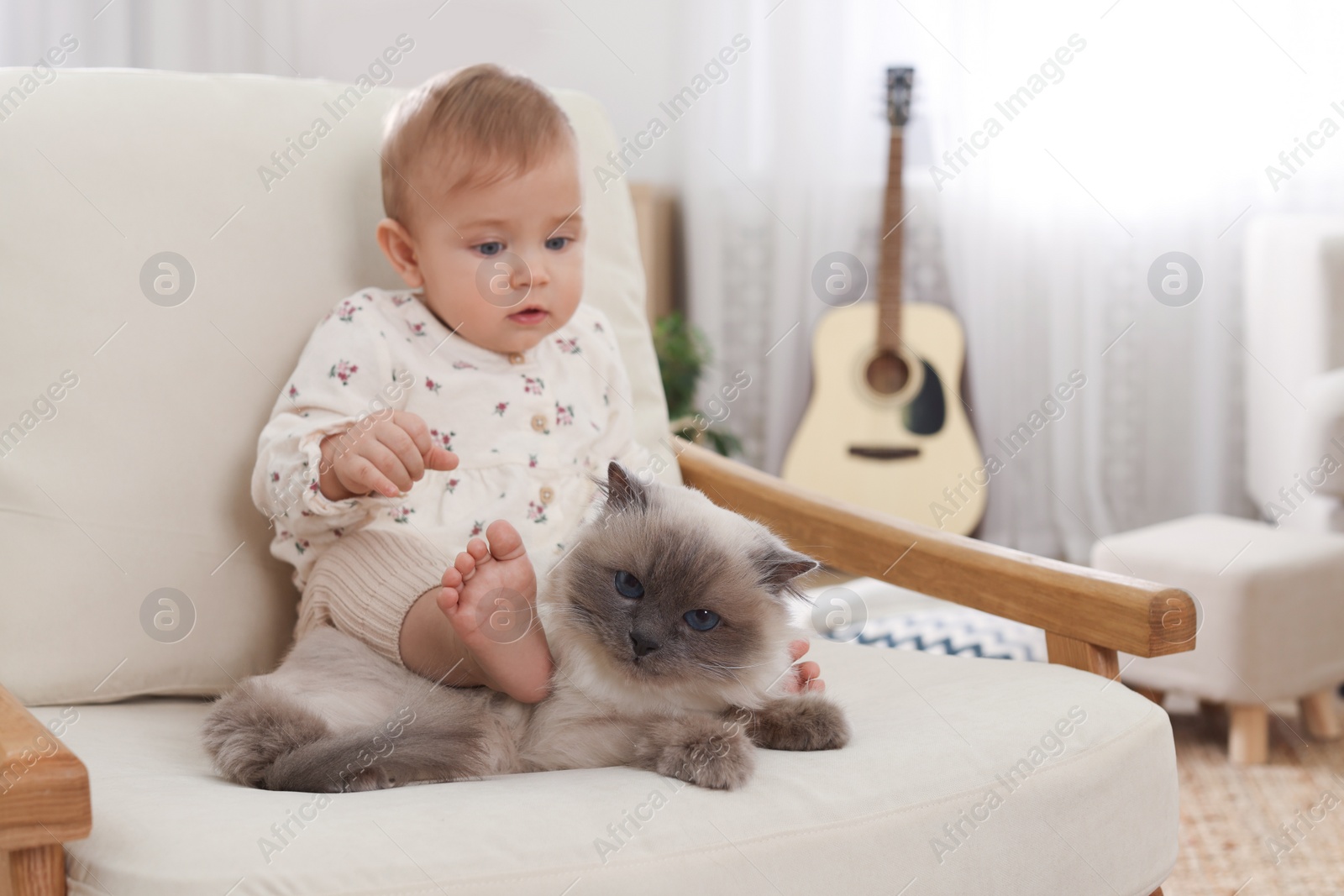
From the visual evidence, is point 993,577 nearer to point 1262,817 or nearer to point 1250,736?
point 1262,817

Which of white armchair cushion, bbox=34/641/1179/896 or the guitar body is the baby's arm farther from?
the guitar body

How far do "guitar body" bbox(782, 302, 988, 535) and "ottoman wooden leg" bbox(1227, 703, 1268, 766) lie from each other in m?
0.90

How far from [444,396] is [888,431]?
1.77 meters

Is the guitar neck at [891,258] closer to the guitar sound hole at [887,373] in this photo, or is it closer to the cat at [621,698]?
the guitar sound hole at [887,373]

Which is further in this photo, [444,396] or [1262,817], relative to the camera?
[1262,817]

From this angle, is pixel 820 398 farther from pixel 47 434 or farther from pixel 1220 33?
pixel 47 434

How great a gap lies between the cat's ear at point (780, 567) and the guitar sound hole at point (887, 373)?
6.43 ft

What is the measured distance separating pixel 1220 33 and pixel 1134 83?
22 centimetres

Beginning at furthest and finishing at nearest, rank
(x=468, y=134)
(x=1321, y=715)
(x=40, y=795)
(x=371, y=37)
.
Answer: (x=371, y=37), (x=1321, y=715), (x=468, y=134), (x=40, y=795)

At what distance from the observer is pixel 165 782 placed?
79 centimetres

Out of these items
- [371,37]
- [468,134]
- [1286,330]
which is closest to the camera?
[468,134]

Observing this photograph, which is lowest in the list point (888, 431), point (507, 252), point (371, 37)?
point (888, 431)

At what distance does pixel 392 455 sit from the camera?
90cm

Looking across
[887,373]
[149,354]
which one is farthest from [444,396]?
[887,373]
